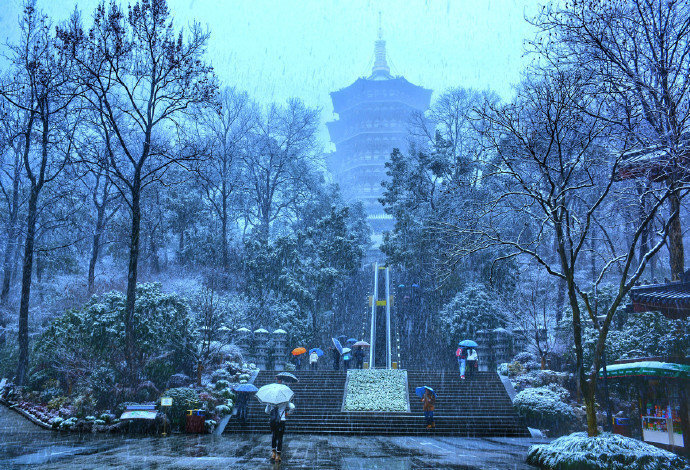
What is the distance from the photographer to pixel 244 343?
23375 millimetres

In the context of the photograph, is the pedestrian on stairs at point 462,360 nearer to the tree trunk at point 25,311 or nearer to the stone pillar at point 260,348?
the stone pillar at point 260,348

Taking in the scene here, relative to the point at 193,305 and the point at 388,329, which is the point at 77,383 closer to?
the point at 193,305

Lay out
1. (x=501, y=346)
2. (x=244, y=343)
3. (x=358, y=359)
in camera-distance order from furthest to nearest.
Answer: (x=244, y=343) < (x=501, y=346) < (x=358, y=359)

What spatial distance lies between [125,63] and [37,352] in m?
10.5

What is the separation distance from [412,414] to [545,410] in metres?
3.92

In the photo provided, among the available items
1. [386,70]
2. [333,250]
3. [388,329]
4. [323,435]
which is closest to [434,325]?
[388,329]

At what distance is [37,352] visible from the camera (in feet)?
61.8

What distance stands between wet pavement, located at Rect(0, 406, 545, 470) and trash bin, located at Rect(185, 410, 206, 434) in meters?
0.68

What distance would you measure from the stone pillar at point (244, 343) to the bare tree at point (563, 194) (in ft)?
33.0

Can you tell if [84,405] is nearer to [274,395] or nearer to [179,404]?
[179,404]

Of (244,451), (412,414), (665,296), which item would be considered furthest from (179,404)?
(665,296)

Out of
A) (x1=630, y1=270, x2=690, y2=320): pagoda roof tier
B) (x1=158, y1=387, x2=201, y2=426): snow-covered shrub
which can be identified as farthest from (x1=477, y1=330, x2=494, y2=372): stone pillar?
(x1=158, y1=387, x2=201, y2=426): snow-covered shrub

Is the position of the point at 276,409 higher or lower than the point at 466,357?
lower

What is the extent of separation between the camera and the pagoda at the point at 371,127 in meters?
67.3
